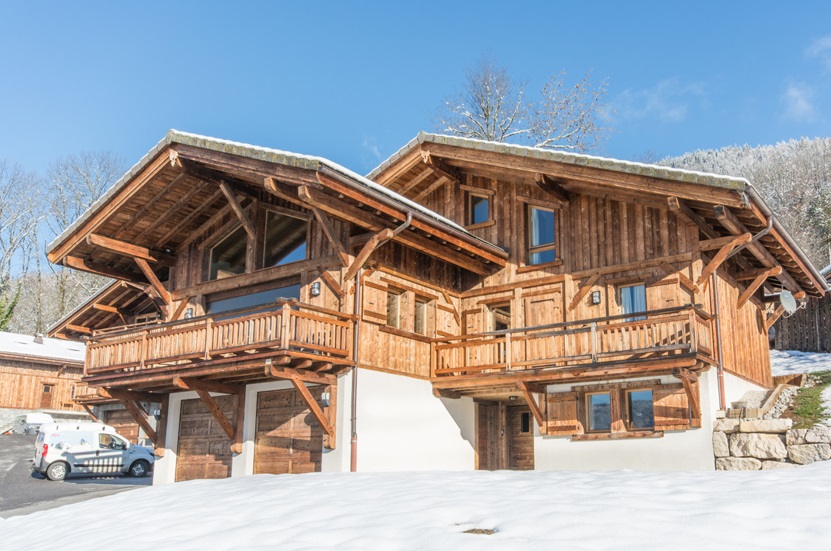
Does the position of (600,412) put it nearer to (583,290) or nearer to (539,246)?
(583,290)

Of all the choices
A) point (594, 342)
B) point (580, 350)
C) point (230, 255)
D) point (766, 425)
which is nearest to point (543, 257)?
point (580, 350)

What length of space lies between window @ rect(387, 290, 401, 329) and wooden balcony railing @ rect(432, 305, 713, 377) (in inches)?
41.5

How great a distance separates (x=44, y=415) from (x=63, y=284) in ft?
34.9

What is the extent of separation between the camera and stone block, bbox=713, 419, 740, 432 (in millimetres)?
14501

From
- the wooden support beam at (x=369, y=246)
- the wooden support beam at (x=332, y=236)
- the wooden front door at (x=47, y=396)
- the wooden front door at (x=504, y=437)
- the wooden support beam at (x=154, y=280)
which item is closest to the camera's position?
the wooden support beam at (x=369, y=246)

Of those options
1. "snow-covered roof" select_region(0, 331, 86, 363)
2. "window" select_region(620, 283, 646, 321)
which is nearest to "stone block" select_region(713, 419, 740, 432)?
"window" select_region(620, 283, 646, 321)

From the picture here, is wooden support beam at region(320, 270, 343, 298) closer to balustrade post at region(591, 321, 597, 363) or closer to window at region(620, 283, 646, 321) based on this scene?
balustrade post at region(591, 321, 597, 363)

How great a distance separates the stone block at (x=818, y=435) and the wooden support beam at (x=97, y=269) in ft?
53.1

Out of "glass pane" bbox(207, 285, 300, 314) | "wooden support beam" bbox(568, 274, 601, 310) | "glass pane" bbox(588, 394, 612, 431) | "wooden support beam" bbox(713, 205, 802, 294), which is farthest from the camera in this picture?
"glass pane" bbox(207, 285, 300, 314)

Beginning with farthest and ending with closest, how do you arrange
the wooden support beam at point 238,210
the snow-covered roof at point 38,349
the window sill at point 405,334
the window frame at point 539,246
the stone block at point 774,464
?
the snow-covered roof at point 38,349, the wooden support beam at point 238,210, the window frame at point 539,246, the window sill at point 405,334, the stone block at point 774,464

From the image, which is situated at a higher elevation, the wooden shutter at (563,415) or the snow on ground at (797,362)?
the snow on ground at (797,362)

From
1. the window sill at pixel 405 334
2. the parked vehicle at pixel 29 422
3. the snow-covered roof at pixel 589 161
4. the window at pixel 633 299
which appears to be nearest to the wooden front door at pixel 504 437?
the window sill at pixel 405 334

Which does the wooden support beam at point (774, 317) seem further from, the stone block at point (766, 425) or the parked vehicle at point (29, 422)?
the parked vehicle at point (29, 422)

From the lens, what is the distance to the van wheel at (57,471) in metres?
22.5
